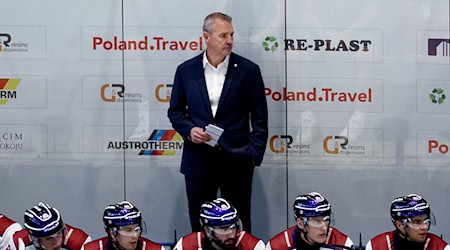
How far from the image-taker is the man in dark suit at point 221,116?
711 cm

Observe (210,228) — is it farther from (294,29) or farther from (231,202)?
(294,29)

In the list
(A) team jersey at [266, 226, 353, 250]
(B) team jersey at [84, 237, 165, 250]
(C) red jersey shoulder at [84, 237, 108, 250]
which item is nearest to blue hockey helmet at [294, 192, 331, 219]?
(A) team jersey at [266, 226, 353, 250]

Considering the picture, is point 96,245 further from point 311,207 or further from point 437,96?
point 437,96

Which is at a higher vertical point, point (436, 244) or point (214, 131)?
point (214, 131)

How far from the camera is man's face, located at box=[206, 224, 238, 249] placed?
20.7 feet

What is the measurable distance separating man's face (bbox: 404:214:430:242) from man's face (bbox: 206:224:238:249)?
1.22m

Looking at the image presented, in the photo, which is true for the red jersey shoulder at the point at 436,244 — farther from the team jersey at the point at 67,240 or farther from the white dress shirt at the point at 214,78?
the team jersey at the point at 67,240

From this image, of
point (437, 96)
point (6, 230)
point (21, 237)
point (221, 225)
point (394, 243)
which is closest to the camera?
point (221, 225)

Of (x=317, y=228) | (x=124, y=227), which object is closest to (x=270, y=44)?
(x=317, y=228)

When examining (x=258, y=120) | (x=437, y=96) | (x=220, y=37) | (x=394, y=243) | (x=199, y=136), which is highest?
(x=220, y=37)

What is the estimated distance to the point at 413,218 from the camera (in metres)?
6.46

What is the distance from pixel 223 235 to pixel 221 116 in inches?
45.2

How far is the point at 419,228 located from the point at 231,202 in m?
1.49

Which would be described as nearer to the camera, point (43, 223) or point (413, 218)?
point (43, 223)
